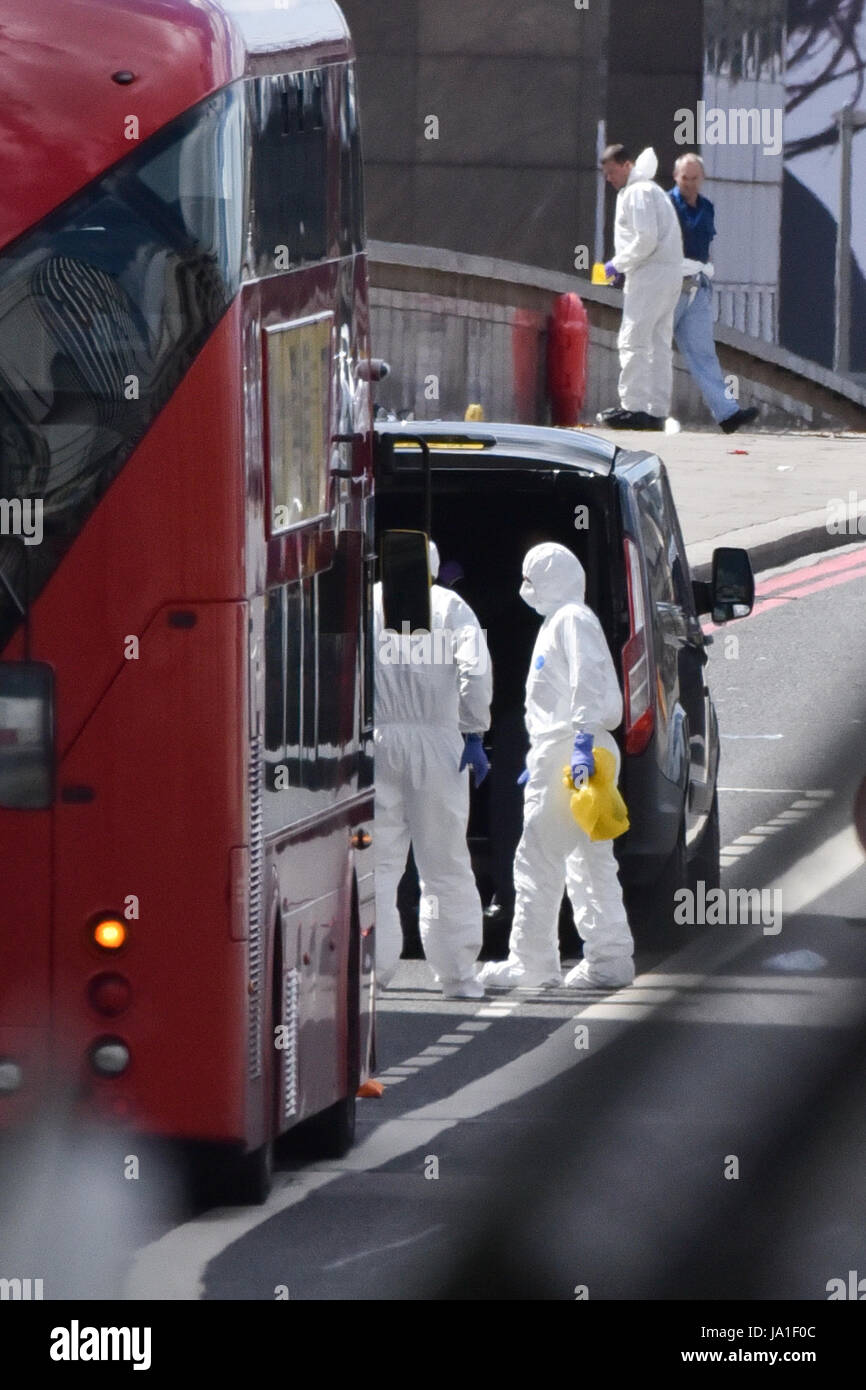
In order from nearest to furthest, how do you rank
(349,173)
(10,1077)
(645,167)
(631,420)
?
(10,1077), (349,173), (645,167), (631,420)

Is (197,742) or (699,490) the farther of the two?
(699,490)

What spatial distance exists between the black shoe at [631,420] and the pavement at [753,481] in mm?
106

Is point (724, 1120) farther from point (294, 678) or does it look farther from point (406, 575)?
point (406, 575)

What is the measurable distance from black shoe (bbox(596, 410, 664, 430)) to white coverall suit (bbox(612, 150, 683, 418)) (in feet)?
2.06

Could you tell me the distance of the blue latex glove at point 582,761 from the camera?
1013cm

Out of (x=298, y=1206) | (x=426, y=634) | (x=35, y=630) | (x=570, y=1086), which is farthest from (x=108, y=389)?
(x=570, y=1086)

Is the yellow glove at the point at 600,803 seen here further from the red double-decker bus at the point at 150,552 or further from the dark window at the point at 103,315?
the dark window at the point at 103,315

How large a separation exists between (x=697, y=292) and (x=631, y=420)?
→ 1385 millimetres

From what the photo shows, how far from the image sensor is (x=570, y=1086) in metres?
1.41

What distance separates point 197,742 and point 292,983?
89 centimetres

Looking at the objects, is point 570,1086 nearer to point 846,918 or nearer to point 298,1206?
point 846,918

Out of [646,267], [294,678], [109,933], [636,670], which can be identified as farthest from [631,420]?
[109,933]

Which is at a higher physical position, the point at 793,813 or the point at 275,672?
the point at 275,672

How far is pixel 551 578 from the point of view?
10.1 meters
